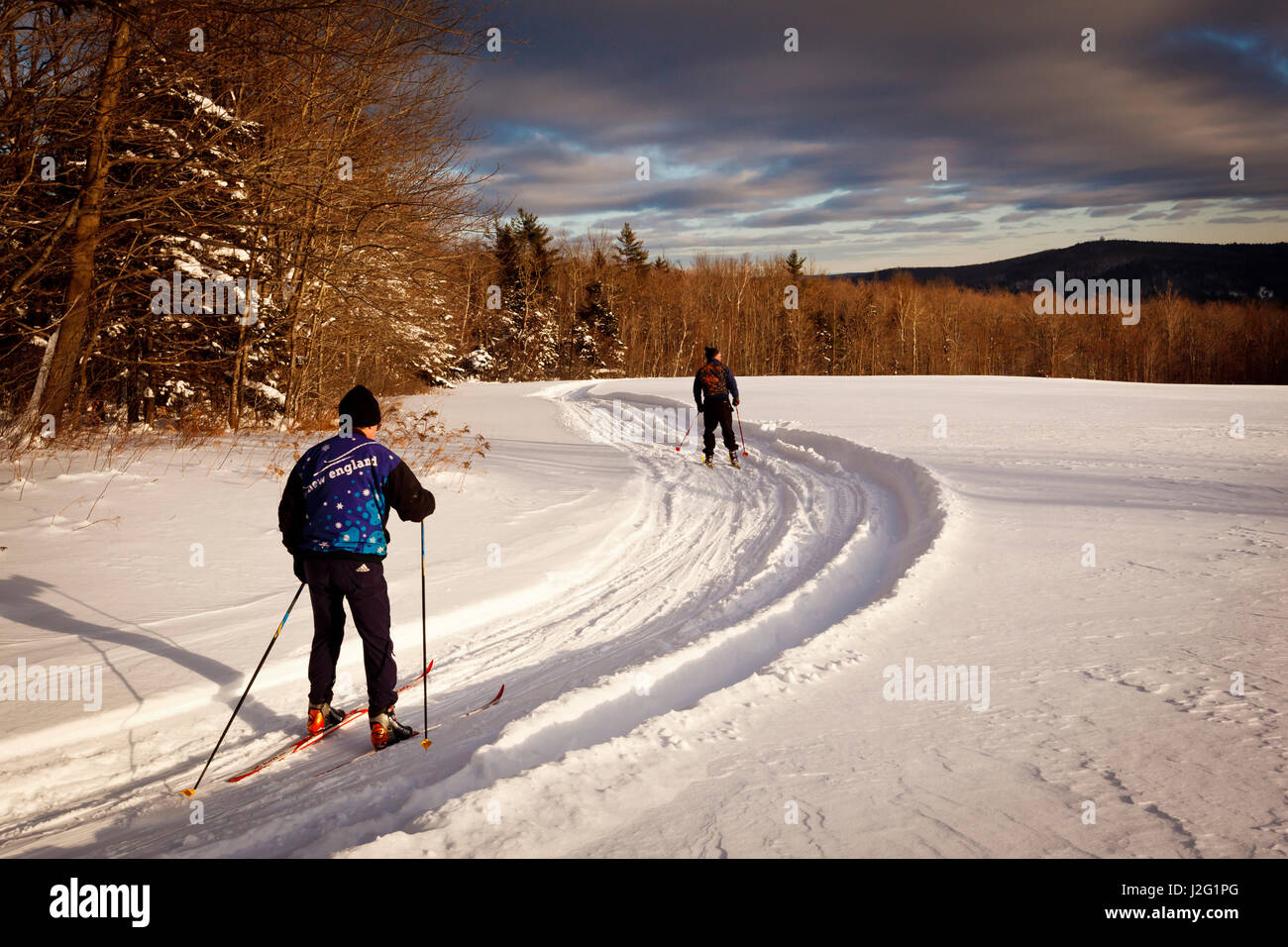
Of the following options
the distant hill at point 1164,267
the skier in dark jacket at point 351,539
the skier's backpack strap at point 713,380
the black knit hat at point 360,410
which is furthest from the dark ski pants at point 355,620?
the distant hill at point 1164,267

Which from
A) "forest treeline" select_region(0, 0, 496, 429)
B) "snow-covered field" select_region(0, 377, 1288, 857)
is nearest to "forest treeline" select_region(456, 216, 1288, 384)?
"forest treeline" select_region(0, 0, 496, 429)

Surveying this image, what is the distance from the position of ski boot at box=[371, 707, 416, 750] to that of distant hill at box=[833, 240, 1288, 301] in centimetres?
10356

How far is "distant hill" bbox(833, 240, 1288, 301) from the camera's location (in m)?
126

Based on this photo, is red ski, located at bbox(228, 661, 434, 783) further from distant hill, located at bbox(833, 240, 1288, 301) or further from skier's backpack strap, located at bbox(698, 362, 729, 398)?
distant hill, located at bbox(833, 240, 1288, 301)

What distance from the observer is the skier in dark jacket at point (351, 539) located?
4121 millimetres

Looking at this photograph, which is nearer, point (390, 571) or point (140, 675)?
point (140, 675)

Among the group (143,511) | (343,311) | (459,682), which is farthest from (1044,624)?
(343,311)

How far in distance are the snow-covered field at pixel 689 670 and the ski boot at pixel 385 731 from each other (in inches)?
6.7

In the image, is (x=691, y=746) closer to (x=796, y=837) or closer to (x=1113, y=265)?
(x=796, y=837)

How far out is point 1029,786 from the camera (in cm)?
315

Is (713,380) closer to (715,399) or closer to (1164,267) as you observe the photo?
(715,399)

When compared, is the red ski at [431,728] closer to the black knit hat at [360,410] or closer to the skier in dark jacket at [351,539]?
the skier in dark jacket at [351,539]

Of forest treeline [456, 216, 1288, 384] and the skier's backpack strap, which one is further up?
forest treeline [456, 216, 1288, 384]
